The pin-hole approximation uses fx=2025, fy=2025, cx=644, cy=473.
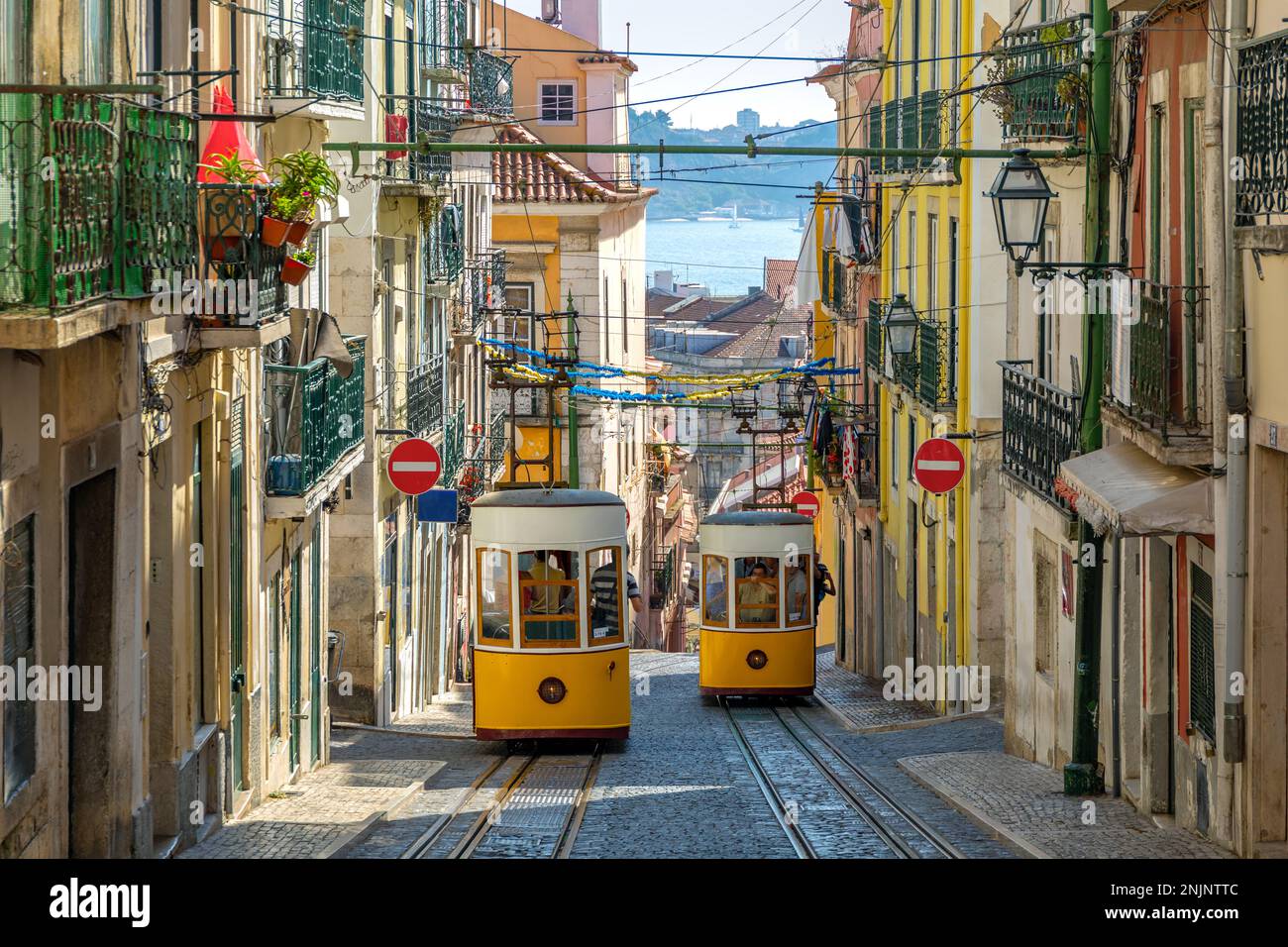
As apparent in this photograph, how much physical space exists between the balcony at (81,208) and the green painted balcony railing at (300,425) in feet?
17.1

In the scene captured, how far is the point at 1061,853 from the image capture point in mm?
12000

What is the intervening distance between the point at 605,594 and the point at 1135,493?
7405 mm

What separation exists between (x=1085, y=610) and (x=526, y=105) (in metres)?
33.9

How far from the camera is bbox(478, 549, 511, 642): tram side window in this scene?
1847 centimetres

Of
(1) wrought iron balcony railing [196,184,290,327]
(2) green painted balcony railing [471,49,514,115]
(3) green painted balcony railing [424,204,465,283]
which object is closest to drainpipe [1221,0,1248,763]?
(1) wrought iron balcony railing [196,184,290,327]

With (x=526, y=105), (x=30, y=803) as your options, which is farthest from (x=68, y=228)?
(x=526, y=105)

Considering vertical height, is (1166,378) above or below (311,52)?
below

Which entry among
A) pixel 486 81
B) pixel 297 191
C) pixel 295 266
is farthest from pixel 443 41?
pixel 297 191

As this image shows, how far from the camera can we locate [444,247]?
29562 millimetres

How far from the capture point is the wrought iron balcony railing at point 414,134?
22844 millimetres

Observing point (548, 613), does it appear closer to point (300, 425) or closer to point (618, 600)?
point (618, 600)

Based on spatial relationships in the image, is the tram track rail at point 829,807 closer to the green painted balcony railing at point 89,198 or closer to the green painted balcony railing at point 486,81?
the green painted balcony railing at point 89,198

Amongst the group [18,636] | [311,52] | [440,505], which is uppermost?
[311,52]

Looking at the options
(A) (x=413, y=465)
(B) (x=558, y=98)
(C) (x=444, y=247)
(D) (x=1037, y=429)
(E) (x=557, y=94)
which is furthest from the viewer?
(E) (x=557, y=94)
